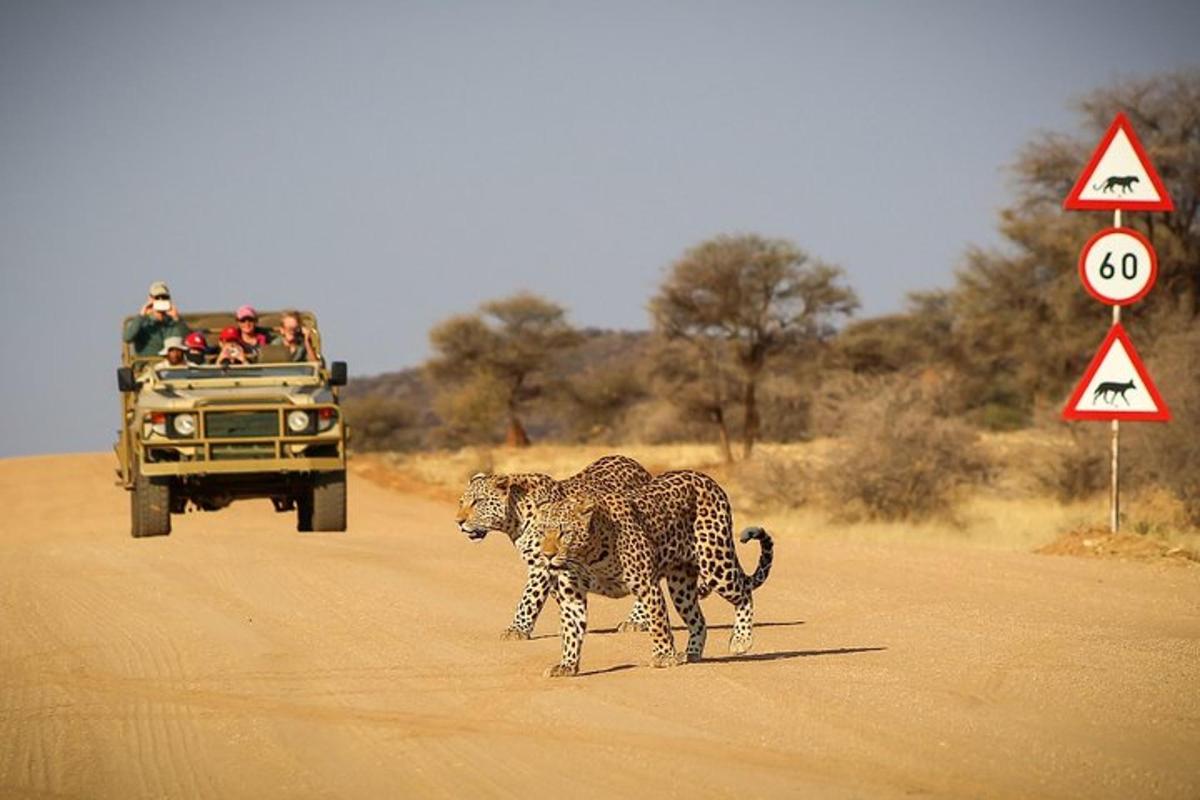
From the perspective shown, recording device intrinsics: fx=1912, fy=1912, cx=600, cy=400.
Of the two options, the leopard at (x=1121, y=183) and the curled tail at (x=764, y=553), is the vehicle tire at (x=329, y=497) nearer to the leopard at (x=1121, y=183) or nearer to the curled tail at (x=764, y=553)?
the leopard at (x=1121, y=183)

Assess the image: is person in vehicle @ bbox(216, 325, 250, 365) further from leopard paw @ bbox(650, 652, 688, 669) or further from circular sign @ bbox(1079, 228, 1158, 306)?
leopard paw @ bbox(650, 652, 688, 669)

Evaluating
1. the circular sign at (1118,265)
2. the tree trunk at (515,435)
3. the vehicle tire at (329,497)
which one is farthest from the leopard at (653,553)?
the tree trunk at (515,435)

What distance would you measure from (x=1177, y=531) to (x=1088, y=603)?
23.6 ft

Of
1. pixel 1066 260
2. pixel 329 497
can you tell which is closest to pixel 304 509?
pixel 329 497

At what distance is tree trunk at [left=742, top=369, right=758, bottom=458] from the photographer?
166 feet

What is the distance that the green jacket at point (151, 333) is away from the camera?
20438 millimetres

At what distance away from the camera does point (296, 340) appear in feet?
67.1

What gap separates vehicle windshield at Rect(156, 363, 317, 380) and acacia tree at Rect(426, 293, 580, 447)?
43298 mm

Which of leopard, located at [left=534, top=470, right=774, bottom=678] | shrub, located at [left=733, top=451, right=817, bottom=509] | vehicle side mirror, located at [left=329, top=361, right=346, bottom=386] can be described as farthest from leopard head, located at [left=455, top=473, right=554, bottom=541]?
shrub, located at [left=733, top=451, right=817, bottom=509]

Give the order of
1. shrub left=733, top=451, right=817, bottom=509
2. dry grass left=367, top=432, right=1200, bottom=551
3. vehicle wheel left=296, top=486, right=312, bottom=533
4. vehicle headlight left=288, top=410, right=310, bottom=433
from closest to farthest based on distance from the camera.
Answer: vehicle headlight left=288, top=410, right=310, bottom=433 < vehicle wheel left=296, top=486, right=312, bottom=533 < dry grass left=367, top=432, right=1200, bottom=551 < shrub left=733, top=451, right=817, bottom=509

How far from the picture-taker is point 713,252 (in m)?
53.4

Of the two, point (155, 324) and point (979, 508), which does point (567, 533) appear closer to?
point (155, 324)

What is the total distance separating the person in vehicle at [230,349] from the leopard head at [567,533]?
1007 centimetres

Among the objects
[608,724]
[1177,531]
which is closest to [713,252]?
[1177,531]
